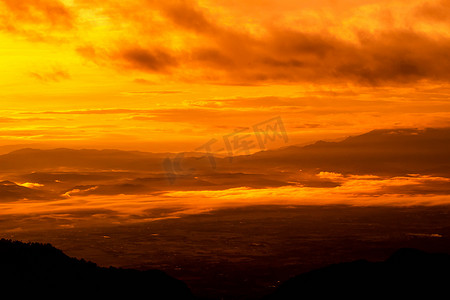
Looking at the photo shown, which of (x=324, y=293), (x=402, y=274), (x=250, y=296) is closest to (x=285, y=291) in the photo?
(x=324, y=293)

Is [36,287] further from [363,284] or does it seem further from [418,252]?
[418,252]

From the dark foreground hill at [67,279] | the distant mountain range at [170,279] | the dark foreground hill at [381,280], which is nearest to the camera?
the dark foreground hill at [67,279]

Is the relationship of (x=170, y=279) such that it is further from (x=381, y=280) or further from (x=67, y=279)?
(x=381, y=280)

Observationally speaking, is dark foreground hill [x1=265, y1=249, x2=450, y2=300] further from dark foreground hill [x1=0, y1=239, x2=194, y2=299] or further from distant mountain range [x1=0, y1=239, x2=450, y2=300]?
dark foreground hill [x1=0, y1=239, x2=194, y2=299]

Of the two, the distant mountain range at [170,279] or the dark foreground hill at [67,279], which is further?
the distant mountain range at [170,279]

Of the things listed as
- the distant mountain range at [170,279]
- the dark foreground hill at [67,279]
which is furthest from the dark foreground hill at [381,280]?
the dark foreground hill at [67,279]

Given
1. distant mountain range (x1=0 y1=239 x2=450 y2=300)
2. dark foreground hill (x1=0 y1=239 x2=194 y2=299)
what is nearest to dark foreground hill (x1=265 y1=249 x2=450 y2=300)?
distant mountain range (x1=0 y1=239 x2=450 y2=300)

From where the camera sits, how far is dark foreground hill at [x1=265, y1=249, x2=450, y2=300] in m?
80.1

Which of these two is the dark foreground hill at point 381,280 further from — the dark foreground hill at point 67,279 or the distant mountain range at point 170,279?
A: the dark foreground hill at point 67,279

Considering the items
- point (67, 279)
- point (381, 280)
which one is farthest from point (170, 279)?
point (381, 280)

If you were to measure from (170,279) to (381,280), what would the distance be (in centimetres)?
2889

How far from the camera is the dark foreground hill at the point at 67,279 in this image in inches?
3000

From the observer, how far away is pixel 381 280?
277 ft

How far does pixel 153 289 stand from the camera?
3342 inches
